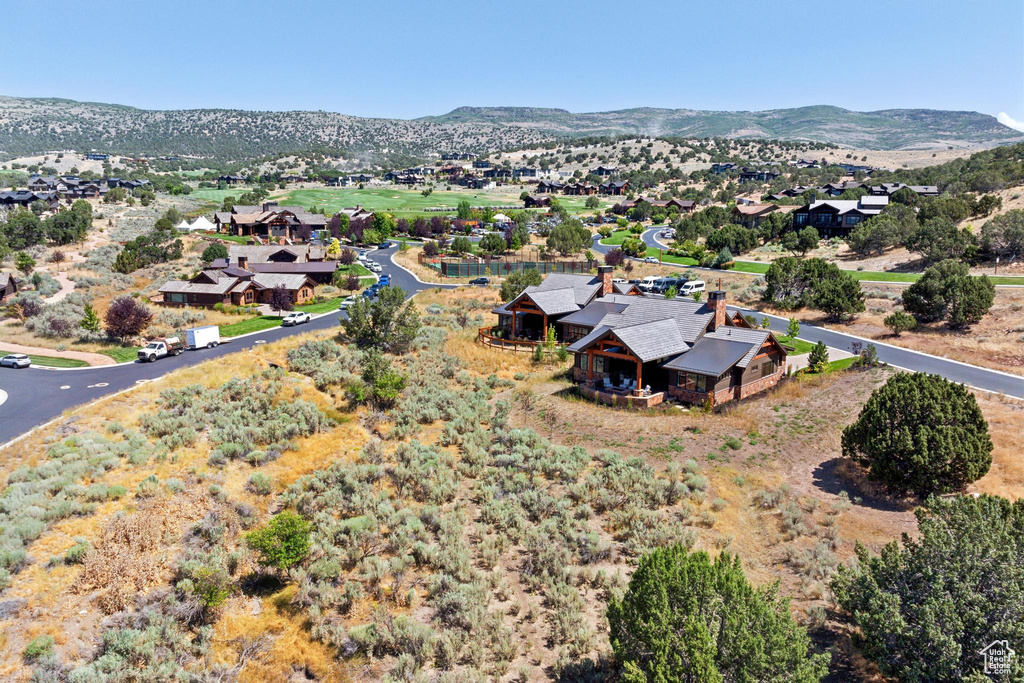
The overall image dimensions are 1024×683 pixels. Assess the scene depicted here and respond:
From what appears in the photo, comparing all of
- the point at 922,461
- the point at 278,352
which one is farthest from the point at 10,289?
the point at 922,461

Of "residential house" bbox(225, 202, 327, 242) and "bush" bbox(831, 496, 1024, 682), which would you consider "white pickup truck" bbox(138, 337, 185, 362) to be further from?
"residential house" bbox(225, 202, 327, 242)

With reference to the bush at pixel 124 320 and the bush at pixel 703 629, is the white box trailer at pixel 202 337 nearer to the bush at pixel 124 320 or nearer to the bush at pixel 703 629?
the bush at pixel 124 320

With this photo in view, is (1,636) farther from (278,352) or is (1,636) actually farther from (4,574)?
(278,352)

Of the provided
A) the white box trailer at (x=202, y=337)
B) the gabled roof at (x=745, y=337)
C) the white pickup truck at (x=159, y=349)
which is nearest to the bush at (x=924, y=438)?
the gabled roof at (x=745, y=337)

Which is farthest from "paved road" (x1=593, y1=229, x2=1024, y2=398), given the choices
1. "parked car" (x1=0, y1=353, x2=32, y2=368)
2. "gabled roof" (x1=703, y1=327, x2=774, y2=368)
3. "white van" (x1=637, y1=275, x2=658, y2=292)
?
"parked car" (x1=0, y1=353, x2=32, y2=368)

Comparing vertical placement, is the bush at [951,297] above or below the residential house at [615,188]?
below

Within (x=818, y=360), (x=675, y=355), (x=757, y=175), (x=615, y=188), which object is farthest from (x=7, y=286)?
(x=757, y=175)

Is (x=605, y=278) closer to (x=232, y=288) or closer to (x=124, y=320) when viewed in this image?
(x=124, y=320)
